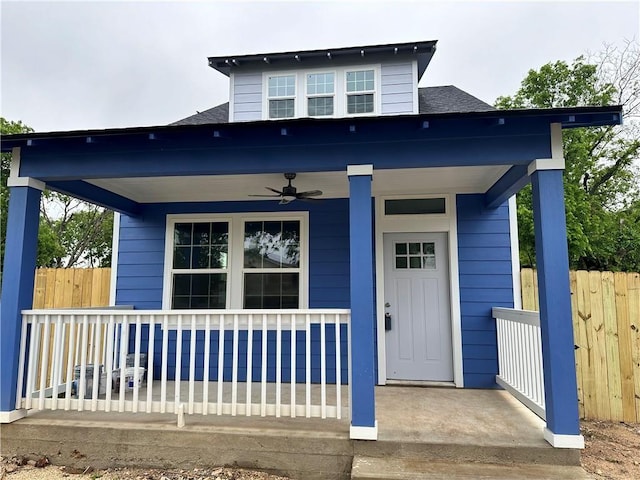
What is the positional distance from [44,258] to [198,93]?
8987mm

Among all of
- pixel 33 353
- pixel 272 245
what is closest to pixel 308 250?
pixel 272 245

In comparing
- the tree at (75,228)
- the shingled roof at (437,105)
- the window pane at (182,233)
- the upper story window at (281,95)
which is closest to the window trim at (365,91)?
the shingled roof at (437,105)

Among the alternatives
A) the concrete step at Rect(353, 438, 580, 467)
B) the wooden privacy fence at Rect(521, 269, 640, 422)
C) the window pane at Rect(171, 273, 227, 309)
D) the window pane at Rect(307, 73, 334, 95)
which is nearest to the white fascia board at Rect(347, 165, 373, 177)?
the concrete step at Rect(353, 438, 580, 467)

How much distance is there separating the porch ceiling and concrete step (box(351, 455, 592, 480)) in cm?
268

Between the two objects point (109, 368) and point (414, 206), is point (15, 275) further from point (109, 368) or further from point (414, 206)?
point (414, 206)

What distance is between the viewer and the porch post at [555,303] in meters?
2.88

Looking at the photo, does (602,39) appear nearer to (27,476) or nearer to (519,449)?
(519,449)

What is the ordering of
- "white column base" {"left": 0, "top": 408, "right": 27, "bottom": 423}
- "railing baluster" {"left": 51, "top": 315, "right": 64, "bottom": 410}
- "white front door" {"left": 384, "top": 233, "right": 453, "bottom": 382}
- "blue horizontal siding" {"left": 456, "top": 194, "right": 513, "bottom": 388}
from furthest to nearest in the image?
"white front door" {"left": 384, "top": 233, "right": 453, "bottom": 382}, "blue horizontal siding" {"left": 456, "top": 194, "right": 513, "bottom": 388}, "railing baluster" {"left": 51, "top": 315, "right": 64, "bottom": 410}, "white column base" {"left": 0, "top": 408, "right": 27, "bottom": 423}

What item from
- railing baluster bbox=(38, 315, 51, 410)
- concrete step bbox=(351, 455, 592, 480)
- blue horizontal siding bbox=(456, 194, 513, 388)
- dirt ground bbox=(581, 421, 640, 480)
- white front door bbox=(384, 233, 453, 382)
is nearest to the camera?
concrete step bbox=(351, 455, 592, 480)

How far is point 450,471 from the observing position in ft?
8.92

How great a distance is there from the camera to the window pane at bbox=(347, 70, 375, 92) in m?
6.13

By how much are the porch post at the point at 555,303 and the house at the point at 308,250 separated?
15 millimetres

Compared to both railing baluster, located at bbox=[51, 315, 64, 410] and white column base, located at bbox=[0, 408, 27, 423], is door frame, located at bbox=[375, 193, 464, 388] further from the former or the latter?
white column base, located at bbox=[0, 408, 27, 423]

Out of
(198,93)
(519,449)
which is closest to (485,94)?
(198,93)
